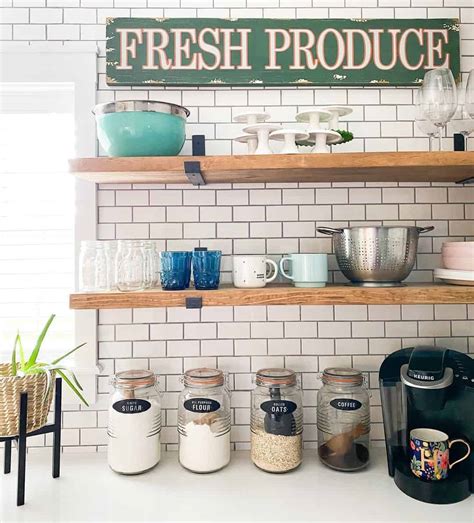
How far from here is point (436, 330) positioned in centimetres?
160

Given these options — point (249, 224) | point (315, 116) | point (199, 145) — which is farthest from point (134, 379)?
point (315, 116)

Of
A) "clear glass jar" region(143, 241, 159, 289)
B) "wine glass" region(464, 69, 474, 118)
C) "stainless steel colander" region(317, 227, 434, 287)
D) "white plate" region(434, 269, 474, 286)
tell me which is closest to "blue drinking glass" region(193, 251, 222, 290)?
"clear glass jar" region(143, 241, 159, 289)

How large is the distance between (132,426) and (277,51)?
1401mm

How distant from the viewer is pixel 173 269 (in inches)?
52.1

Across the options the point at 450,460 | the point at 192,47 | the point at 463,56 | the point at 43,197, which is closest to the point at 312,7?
the point at 192,47

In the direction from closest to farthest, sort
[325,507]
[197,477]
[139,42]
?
[325,507]
[197,477]
[139,42]

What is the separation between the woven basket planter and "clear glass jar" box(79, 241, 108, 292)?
314mm

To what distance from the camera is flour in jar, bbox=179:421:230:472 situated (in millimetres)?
1426

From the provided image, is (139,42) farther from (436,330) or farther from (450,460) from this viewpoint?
(450,460)

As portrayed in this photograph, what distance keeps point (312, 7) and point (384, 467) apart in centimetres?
165

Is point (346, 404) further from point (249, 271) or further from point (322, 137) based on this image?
point (322, 137)

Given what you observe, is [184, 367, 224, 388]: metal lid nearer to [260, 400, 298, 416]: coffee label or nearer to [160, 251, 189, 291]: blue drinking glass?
[260, 400, 298, 416]: coffee label

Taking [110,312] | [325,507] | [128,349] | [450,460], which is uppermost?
[110,312]

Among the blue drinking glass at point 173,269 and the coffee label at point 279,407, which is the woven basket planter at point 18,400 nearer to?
the blue drinking glass at point 173,269
